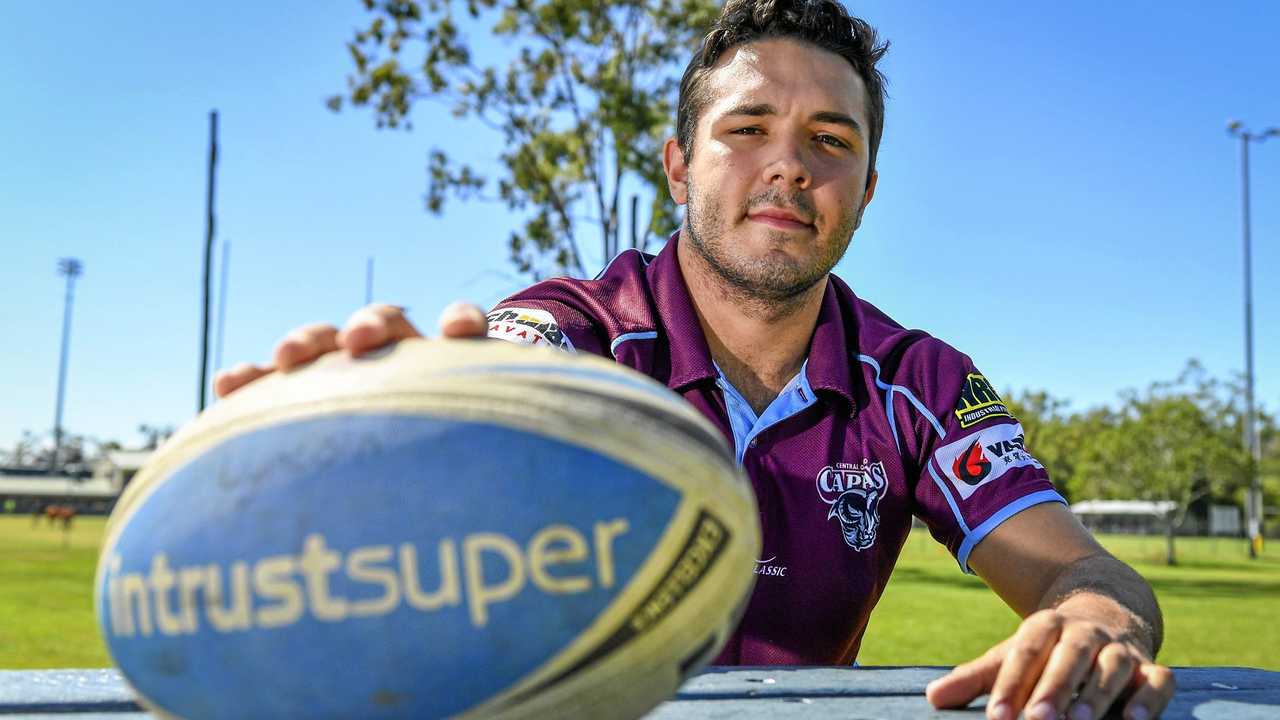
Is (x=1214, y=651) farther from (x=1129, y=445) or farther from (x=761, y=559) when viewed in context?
(x=1129, y=445)

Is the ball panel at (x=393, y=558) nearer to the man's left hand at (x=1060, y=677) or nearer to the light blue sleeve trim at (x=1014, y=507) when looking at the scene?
the man's left hand at (x=1060, y=677)

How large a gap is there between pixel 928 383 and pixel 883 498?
0.32 meters

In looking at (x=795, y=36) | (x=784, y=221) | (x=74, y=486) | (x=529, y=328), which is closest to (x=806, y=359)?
(x=784, y=221)

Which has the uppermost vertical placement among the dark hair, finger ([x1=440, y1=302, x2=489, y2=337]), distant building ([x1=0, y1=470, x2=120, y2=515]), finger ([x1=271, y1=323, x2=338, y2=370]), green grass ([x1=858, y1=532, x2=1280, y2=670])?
the dark hair

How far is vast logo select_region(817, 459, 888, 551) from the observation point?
2.58 meters

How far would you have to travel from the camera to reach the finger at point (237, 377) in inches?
60.9

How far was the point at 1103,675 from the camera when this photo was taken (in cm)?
158

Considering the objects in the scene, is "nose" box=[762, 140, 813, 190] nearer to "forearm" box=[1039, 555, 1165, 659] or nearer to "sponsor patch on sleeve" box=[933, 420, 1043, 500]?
"sponsor patch on sleeve" box=[933, 420, 1043, 500]

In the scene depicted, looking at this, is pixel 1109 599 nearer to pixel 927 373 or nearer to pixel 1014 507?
pixel 1014 507

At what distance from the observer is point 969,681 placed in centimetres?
161

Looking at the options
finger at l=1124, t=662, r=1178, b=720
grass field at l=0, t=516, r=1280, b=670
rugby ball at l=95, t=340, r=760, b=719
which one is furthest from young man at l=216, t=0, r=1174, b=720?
grass field at l=0, t=516, r=1280, b=670

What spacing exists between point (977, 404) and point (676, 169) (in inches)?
45.4

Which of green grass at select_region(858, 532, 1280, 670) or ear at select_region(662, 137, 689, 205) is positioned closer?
ear at select_region(662, 137, 689, 205)

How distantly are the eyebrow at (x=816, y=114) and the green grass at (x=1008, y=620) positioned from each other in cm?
609
